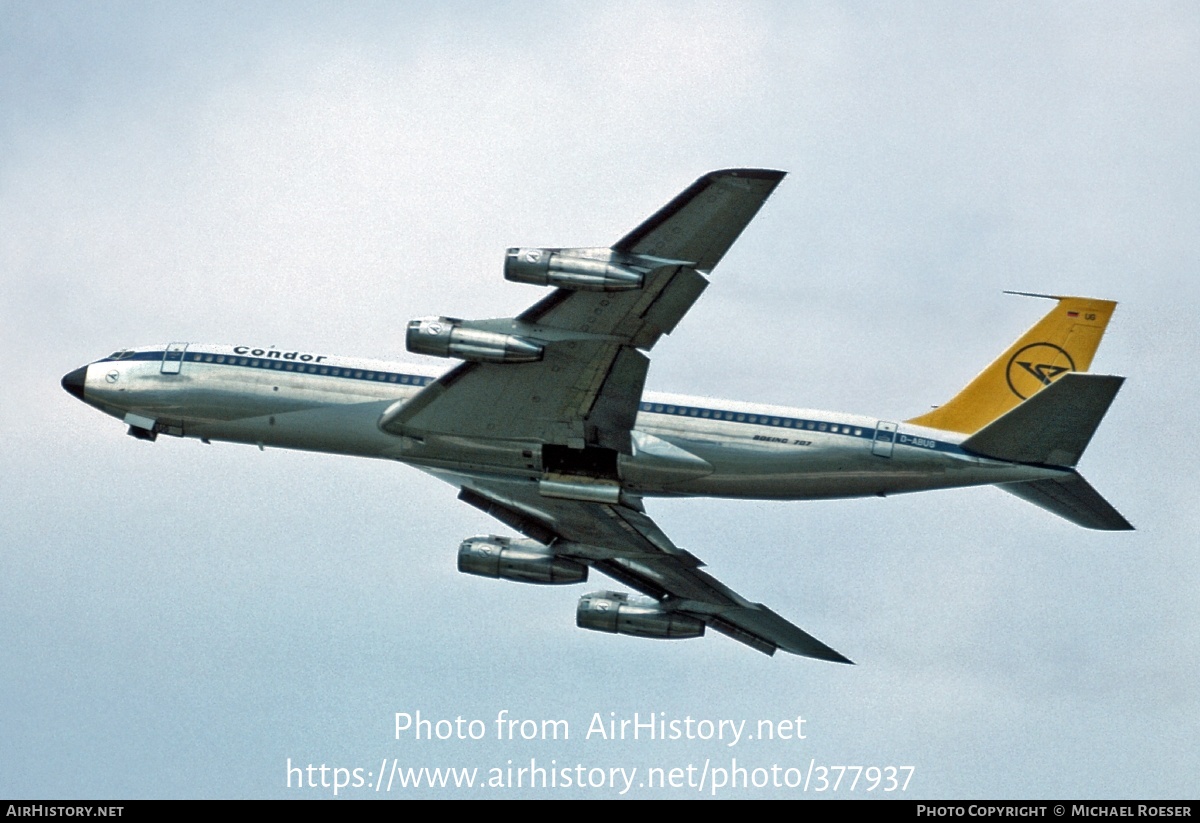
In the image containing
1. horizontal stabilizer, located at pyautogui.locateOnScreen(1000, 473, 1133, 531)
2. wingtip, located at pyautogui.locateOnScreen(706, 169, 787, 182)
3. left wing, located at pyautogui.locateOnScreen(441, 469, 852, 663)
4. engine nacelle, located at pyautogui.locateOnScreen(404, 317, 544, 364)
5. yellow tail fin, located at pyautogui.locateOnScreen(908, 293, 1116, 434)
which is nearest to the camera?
wingtip, located at pyautogui.locateOnScreen(706, 169, 787, 182)

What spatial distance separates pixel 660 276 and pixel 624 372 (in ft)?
15.0

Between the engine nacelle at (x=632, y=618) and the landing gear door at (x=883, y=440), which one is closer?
the landing gear door at (x=883, y=440)

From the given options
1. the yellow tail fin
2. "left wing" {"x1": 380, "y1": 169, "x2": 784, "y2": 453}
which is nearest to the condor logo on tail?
the yellow tail fin

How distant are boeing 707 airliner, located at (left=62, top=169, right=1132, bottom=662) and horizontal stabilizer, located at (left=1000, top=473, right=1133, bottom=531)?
60 millimetres

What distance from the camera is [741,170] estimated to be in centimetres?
4234

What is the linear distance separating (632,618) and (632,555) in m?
3.94

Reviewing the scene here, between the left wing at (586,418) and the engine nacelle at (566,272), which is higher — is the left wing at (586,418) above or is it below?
below

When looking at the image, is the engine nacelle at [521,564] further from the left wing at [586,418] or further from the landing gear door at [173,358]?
the landing gear door at [173,358]

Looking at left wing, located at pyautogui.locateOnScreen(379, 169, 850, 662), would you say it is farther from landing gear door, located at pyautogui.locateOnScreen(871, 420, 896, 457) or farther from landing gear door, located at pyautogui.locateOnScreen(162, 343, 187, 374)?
landing gear door, located at pyautogui.locateOnScreen(162, 343, 187, 374)

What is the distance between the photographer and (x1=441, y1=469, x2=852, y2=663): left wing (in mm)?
55625

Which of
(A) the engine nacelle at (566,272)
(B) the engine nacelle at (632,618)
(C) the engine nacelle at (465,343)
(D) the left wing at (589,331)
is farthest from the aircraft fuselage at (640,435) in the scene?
(B) the engine nacelle at (632,618)

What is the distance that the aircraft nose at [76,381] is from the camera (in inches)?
2335

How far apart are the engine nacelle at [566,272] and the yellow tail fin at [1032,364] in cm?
1394
